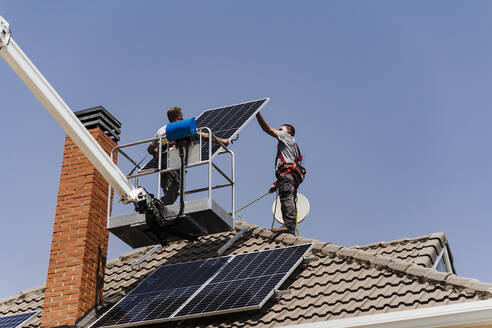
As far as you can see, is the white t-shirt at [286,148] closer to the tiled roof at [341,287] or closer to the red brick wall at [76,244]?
the tiled roof at [341,287]

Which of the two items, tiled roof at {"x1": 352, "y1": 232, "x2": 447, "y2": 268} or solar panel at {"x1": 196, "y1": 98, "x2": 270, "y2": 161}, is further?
solar panel at {"x1": 196, "y1": 98, "x2": 270, "y2": 161}

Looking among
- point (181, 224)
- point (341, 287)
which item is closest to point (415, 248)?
point (341, 287)

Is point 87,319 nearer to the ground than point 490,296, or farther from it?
farther from it

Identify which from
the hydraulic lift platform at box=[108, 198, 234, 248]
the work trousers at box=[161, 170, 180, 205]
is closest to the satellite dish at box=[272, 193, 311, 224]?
the work trousers at box=[161, 170, 180, 205]

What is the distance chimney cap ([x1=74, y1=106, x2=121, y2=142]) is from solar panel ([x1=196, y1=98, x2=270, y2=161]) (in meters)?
1.70

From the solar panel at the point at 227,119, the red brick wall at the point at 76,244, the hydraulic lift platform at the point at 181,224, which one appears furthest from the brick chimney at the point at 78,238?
the solar panel at the point at 227,119

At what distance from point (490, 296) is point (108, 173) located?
5.89 m

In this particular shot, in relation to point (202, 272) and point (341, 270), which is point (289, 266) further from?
point (202, 272)

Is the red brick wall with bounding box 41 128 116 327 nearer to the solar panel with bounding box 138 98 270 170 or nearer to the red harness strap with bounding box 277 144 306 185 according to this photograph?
the solar panel with bounding box 138 98 270 170

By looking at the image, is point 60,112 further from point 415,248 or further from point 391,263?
point 415,248

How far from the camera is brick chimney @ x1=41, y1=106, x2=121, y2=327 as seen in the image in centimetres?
1150

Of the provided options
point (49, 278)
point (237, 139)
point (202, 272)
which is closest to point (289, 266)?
point (202, 272)

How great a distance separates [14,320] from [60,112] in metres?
3.81

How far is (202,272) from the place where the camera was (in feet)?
39.0
